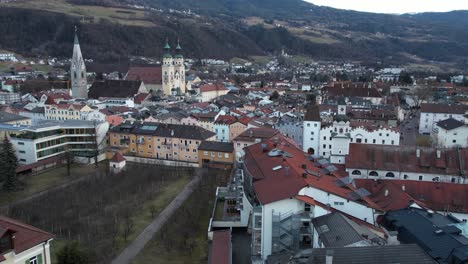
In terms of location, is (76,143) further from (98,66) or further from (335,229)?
(98,66)

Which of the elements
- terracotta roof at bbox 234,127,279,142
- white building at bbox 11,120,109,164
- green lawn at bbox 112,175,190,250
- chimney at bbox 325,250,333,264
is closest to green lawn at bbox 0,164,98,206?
white building at bbox 11,120,109,164

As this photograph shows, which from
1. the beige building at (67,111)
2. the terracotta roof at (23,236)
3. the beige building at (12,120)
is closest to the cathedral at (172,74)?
the beige building at (67,111)

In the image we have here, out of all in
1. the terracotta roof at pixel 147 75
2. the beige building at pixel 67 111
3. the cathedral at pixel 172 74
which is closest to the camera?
the beige building at pixel 67 111

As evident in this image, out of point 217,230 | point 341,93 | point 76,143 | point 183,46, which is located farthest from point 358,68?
point 217,230

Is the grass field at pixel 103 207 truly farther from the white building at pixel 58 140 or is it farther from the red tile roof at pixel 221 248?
the red tile roof at pixel 221 248

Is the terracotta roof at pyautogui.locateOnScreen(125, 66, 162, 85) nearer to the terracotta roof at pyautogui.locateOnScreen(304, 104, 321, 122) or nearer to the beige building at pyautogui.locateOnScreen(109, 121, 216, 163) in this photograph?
the beige building at pyautogui.locateOnScreen(109, 121, 216, 163)

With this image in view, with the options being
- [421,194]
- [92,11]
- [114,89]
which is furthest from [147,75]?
[92,11]
